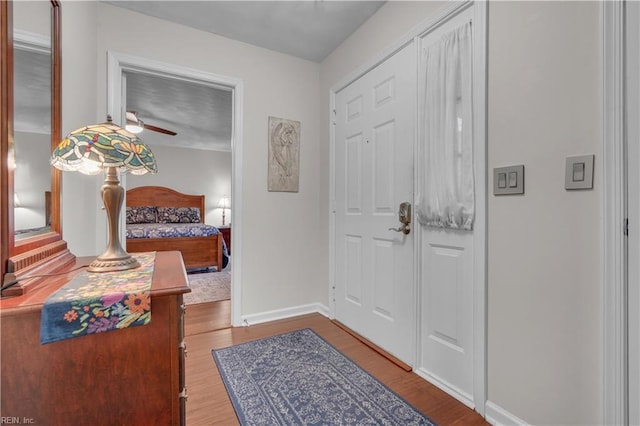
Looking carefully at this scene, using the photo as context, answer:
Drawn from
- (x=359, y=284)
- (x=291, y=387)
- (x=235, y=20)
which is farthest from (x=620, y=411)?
(x=235, y=20)

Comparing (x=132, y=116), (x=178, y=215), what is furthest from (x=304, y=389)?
(x=178, y=215)

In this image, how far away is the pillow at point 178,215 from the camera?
5.80 meters

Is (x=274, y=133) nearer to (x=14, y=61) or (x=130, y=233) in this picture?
(x=14, y=61)

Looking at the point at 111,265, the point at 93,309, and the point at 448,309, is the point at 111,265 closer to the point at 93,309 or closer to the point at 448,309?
the point at 93,309

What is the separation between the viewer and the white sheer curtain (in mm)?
1530

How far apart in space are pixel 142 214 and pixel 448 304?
226 inches

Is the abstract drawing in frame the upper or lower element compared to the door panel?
upper

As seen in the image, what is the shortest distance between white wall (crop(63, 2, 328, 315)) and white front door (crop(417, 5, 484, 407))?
4.07 feet

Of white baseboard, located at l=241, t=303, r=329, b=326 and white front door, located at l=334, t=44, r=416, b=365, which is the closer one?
white front door, located at l=334, t=44, r=416, b=365

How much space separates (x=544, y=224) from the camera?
122cm

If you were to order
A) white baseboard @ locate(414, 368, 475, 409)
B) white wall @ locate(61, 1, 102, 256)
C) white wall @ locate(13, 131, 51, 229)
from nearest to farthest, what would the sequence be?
white wall @ locate(13, 131, 51, 229)
white wall @ locate(61, 1, 102, 256)
white baseboard @ locate(414, 368, 475, 409)

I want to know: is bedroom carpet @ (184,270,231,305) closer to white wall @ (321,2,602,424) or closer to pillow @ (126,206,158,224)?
pillow @ (126,206,158,224)

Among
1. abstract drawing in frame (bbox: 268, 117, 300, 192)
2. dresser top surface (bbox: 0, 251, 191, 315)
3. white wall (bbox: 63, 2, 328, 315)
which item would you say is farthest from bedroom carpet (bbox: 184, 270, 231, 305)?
dresser top surface (bbox: 0, 251, 191, 315)

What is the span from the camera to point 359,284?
2.40 metres
